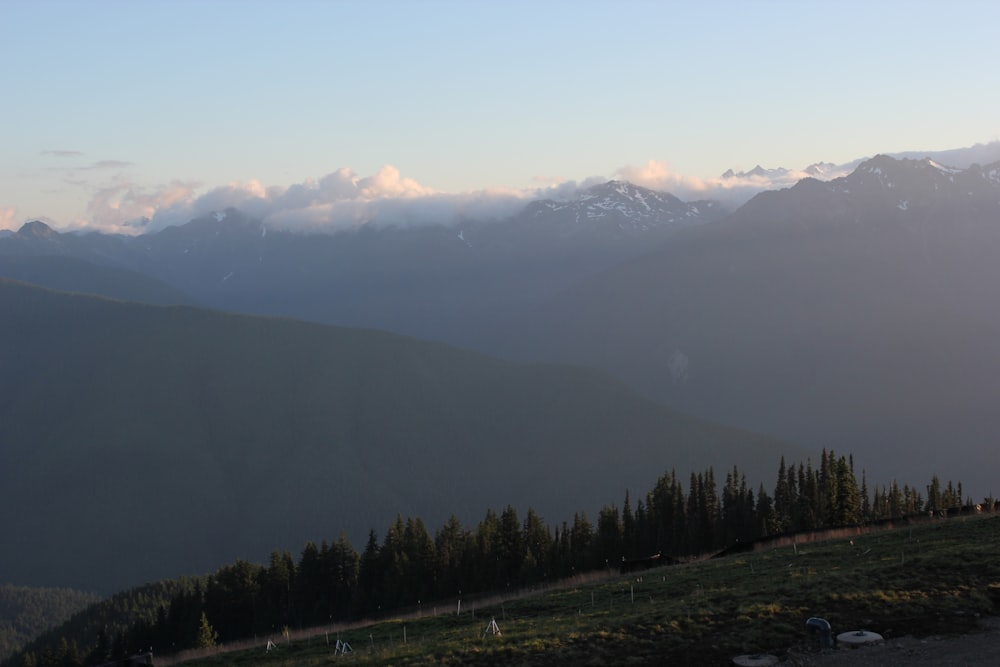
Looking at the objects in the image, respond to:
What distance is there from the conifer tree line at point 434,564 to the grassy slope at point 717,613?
71.0 metres

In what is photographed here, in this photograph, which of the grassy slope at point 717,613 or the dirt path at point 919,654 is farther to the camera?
the grassy slope at point 717,613

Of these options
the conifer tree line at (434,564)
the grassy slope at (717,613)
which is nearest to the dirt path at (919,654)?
the grassy slope at (717,613)

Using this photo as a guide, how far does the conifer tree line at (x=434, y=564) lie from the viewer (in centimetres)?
12650

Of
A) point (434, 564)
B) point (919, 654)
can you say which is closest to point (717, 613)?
point (919, 654)

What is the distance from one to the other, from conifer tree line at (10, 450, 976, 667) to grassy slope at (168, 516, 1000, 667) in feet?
233

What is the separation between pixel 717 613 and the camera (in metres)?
38.6

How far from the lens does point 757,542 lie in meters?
69.1

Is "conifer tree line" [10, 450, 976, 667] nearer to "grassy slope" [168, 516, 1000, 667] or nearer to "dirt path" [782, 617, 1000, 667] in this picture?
"grassy slope" [168, 516, 1000, 667]

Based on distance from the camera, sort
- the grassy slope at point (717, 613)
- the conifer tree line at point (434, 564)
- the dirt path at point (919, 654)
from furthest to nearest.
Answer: the conifer tree line at point (434, 564) → the grassy slope at point (717, 613) → the dirt path at point (919, 654)

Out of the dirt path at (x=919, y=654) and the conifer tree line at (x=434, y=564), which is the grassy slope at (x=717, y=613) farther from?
the conifer tree line at (x=434, y=564)

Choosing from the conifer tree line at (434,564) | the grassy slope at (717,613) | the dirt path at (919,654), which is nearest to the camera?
the dirt path at (919,654)

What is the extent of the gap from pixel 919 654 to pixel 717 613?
7917mm

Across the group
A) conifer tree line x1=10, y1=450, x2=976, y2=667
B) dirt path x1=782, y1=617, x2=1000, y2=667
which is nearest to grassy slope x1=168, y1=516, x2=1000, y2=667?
dirt path x1=782, y1=617, x2=1000, y2=667

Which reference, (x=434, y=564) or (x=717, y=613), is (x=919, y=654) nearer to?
(x=717, y=613)
